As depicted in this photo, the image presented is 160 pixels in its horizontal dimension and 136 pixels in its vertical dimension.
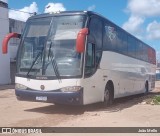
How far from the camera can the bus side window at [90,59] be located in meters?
13.1

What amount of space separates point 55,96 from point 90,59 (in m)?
1.89

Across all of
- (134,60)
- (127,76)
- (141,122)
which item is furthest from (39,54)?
(134,60)

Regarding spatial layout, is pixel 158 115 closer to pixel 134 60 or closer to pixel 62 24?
pixel 62 24

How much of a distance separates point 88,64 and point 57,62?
3.73 feet

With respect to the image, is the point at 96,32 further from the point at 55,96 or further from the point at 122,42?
the point at 122,42

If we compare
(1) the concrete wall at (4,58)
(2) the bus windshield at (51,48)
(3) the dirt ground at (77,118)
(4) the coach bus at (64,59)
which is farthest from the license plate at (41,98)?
(1) the concrete wall at (4,58)

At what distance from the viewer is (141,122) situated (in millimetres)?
10977

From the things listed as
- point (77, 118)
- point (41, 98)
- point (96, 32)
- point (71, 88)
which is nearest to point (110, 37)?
point (96, 32)

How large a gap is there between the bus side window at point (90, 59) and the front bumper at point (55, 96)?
0.92 metres

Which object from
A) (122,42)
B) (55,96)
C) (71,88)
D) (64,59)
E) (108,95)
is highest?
(122,42)

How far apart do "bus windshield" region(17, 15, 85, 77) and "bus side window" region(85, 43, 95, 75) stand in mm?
493

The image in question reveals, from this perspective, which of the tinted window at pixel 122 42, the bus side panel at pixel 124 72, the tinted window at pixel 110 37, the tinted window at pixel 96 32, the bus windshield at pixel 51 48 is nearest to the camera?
the bus windshield at pixel 51 48

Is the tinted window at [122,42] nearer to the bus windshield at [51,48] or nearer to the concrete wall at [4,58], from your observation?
the bus windshield at [51,48]

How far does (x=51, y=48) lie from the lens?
13109mm
